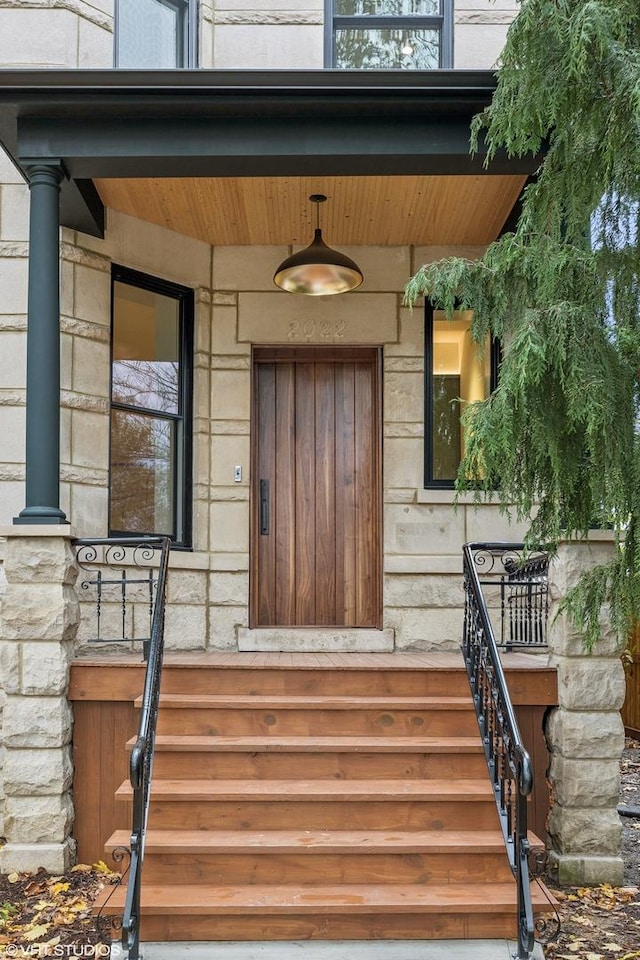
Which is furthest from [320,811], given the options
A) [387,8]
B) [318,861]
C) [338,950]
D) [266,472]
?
[387,8]

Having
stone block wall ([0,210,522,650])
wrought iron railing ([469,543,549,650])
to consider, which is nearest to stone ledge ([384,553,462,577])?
stone block wall ([0,210,522,650])

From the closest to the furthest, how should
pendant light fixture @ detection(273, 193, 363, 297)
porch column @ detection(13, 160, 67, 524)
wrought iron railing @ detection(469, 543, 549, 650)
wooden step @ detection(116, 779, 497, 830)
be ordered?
wooden step @ detection(116, 779, 497, 830)
porch column @ detection(13, 160, 67, 524)
wrought iron railing @ detection(469, 543, 549, 650)
pendant light fixture @ detection(273, 193, 363, 297)

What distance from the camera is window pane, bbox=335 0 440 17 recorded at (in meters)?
6.27

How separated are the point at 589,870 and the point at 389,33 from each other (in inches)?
214

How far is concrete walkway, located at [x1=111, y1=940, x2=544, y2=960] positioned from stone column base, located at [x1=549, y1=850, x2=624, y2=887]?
40.1 inches

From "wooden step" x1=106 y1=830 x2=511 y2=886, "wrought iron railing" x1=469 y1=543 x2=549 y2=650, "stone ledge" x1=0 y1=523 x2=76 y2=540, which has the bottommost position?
"wooden step" x1=106 y1=830 x2=511 y2=886

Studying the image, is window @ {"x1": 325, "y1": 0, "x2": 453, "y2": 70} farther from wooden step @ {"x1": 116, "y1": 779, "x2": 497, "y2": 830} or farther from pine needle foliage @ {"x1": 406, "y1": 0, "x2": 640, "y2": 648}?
wooden step @ {"x1": 116, "y1": 779, "x2": 497, "y2": 830}

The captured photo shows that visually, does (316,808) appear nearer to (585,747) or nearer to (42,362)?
(585,747)

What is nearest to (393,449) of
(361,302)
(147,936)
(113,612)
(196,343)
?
(361,302)

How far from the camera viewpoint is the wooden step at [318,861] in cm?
405

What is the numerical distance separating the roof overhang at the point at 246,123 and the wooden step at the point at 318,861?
3422 millimetres

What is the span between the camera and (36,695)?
487 cm

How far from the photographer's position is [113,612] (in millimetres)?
5902

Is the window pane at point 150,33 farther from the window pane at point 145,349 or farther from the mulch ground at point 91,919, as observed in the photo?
the mulch ground at point 91,919
